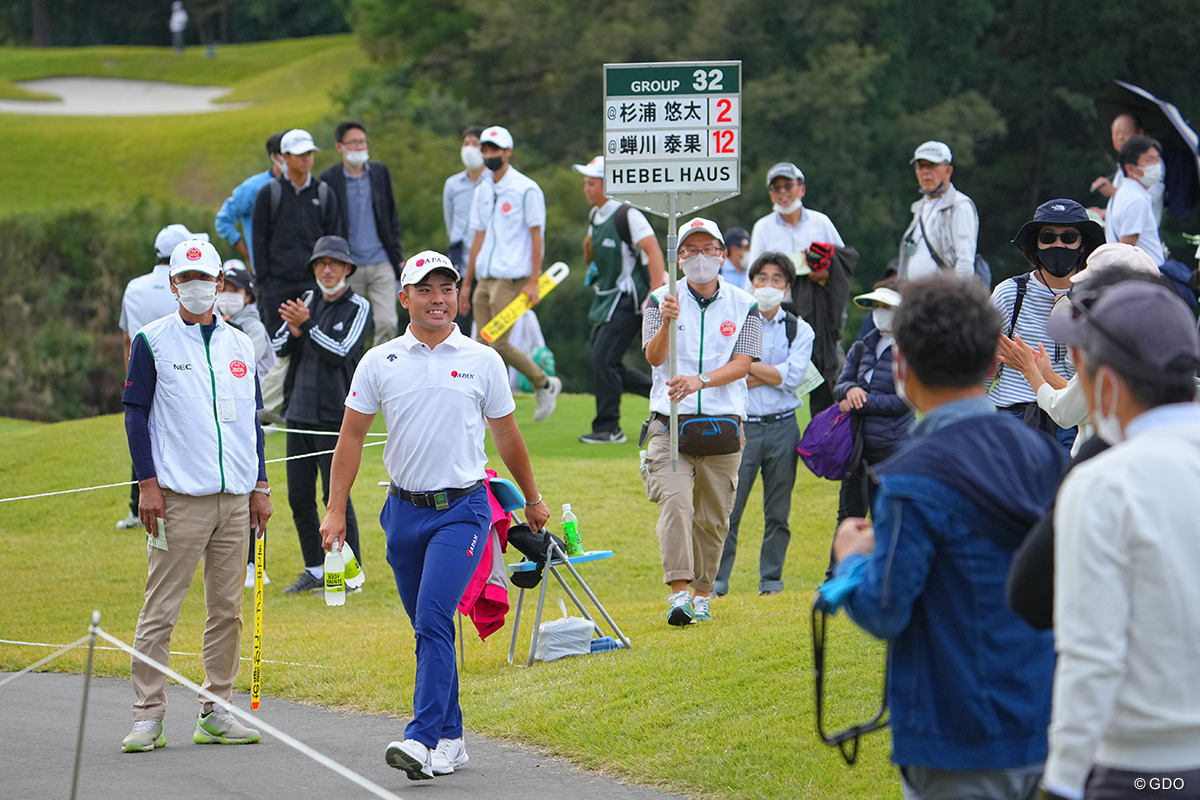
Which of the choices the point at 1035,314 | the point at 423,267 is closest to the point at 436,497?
the point at 423,267

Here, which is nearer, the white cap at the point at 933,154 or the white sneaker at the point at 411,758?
the white sneaker at the point at 411,758

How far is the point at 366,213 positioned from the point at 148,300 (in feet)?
8.77

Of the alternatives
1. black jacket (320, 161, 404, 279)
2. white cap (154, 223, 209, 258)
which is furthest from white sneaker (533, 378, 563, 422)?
white cap (154, 223, 209, 258)

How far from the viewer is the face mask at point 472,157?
15.0 meters

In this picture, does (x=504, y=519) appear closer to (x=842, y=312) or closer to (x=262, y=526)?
(x=262, y=526)

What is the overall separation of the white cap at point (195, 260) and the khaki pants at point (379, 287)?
6.41m

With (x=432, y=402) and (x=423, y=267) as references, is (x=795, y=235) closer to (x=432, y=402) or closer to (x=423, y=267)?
(x=423, y=267)

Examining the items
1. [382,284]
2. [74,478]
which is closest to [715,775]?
[382,284]

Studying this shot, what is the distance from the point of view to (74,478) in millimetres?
14328

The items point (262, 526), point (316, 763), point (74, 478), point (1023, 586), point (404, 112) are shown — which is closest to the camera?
point (1023, 586)

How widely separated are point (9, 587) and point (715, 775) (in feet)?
24.7

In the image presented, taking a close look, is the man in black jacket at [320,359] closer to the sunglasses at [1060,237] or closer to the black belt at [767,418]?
the black belt at [767,418]

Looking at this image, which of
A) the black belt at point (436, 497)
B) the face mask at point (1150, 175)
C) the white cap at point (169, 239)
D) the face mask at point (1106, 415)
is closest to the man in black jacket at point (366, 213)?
the white cap at point (169, 239)

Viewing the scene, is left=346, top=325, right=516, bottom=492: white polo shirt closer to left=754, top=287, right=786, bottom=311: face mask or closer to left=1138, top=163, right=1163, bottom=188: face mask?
left=754, top=287, right=786, bottom=311: face mask
